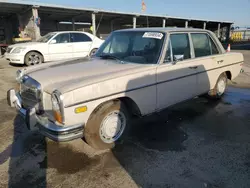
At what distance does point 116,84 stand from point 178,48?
5.17 feet

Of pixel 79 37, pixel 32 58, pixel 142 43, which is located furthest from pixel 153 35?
pixel 79 37

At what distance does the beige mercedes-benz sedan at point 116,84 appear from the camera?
2617 mm

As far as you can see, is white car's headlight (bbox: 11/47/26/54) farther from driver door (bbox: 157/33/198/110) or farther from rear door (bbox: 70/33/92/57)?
driver door (bbox: 157/33/198/110)

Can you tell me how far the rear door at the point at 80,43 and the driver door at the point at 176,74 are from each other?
7.76m

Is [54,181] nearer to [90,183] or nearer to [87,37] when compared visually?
[90,183]

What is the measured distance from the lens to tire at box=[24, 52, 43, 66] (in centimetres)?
960

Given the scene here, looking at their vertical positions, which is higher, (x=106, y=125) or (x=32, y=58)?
(x=32, y=58)

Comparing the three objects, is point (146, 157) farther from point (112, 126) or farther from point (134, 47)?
point (134, 47)

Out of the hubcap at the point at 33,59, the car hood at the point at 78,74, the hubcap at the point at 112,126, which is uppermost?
the car hood at the point at 78,74

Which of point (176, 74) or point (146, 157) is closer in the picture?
point (146, 157)

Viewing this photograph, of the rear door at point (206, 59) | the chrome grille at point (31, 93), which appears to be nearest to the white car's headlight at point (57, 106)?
the chrome grille at point (31, 93)

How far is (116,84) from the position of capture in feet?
9.42

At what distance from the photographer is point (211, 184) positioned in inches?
94.9

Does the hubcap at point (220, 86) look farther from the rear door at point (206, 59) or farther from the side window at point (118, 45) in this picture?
the side window at point (118, 45)
